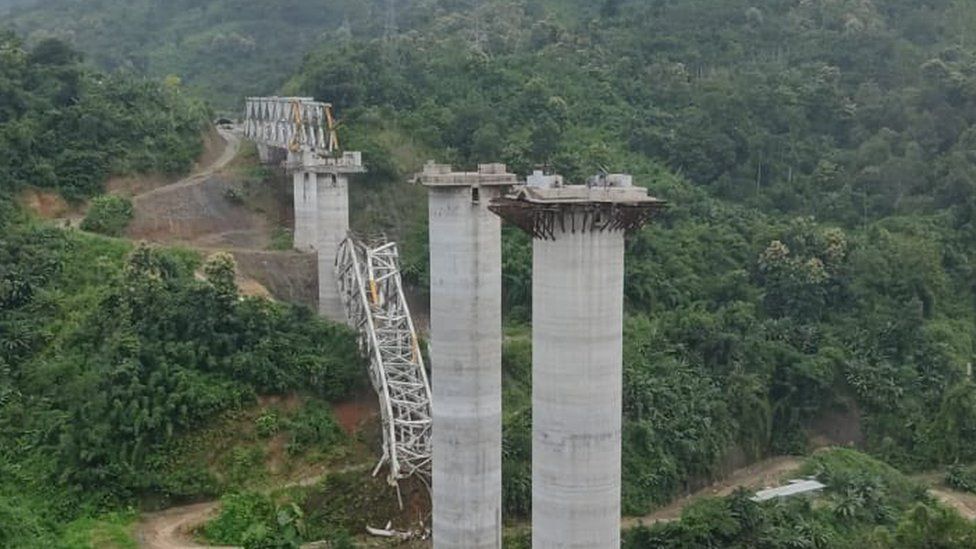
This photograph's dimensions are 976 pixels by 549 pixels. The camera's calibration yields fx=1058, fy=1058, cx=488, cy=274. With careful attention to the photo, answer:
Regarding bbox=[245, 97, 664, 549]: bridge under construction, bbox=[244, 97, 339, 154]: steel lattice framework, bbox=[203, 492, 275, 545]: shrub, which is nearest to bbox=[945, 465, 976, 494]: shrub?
bbox=[245, 97, 664, 549]: bridge under construction

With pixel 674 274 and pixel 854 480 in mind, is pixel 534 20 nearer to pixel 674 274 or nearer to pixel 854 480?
pixel 674 274

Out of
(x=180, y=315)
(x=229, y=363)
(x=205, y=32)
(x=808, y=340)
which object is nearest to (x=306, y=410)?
(x=229, y=363)

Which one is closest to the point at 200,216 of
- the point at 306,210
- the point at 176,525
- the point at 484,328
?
the point at 306,210

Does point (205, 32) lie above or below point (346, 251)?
above

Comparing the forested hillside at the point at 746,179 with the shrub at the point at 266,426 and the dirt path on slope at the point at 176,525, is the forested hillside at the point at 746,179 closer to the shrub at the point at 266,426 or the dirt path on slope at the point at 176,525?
the shrub at the point at 266,426

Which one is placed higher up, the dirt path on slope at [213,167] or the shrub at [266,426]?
the dirt path on slope at [213,167]

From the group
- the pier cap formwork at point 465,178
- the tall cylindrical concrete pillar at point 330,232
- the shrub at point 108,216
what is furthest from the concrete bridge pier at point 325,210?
the pier cap formwork at point 465,178
